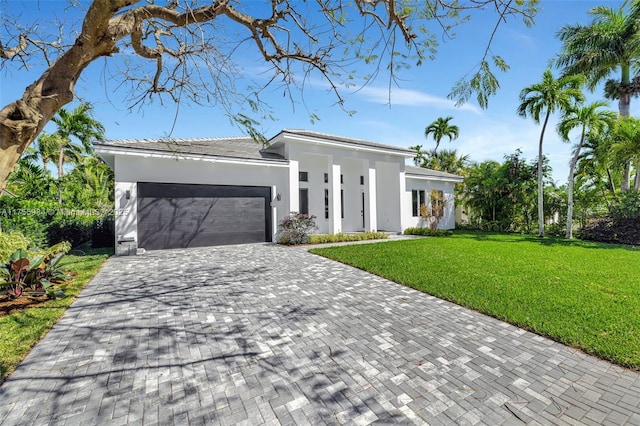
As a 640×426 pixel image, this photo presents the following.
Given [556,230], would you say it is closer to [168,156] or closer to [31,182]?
[168,156]

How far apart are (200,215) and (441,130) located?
27289 millimetres

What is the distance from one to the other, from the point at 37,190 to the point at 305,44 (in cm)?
1809

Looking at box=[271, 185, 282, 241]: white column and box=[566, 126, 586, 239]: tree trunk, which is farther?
box=[566, 126, 586, 239]: tree trunk

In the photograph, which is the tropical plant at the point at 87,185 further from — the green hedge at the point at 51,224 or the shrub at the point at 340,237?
the shrub at the point at 340,237

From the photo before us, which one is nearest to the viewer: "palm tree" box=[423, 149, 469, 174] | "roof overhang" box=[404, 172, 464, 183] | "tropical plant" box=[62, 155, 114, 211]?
Answer: "roof overhang" box=[404, 172, 464, 183]

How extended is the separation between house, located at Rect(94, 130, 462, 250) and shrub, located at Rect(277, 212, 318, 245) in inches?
24.4

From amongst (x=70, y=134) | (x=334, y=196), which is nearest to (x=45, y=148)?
(x=70, y=134)

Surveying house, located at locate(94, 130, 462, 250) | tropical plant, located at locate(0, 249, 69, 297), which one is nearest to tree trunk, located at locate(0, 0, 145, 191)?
tropical plant, located at locate(0, 249, 69, 297)

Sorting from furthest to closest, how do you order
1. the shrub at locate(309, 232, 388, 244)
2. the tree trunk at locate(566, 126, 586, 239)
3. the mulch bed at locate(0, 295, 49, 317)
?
1. the tree trunk at locate(566, 126, 586, 239)
2. the shrub at locate(309, 232, 388, 244)
3. the mulch bed at locate(0, 295, 49, 317)

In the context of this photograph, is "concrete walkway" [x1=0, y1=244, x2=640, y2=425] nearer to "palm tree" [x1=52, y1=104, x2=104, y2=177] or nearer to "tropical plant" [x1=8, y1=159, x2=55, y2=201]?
"tropical plant" [x1=8, y1=159, x2=55, y2=201]

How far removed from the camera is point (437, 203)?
760 inches

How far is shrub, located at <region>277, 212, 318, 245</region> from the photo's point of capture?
13.6 meters

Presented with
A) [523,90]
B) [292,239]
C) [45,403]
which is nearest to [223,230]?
[292,239]

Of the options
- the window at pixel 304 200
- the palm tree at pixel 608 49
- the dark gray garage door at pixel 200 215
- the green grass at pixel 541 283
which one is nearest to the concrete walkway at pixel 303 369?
the green grass at pixel 541 283
